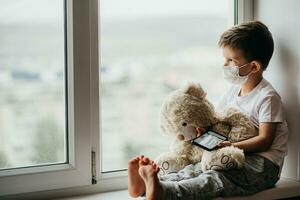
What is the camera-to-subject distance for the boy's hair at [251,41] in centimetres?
162

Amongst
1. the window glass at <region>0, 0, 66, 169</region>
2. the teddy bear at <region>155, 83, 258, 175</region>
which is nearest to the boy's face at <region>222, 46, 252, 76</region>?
the teddy bear at <region>155, 83, 258, 175</region>

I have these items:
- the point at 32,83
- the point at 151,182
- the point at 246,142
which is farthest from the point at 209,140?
the point at 32,83

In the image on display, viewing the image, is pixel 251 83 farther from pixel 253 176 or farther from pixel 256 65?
pixel 253 176

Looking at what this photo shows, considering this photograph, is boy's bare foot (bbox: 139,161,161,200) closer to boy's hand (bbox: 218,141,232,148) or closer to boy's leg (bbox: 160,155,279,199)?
boy's leg (bbox: 160,155,279,199)

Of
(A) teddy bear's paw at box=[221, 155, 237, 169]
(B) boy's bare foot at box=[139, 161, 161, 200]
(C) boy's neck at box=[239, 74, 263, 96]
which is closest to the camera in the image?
(B) boy's bare foot at box=[139, 161, 161, 200]

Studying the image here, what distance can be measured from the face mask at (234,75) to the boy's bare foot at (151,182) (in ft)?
1.38

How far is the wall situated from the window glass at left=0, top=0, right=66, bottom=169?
70 centimetres

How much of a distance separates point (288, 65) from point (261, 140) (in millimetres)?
311

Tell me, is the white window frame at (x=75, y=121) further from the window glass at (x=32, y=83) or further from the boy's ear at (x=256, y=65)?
the boy's ear at (x=256, y=65)

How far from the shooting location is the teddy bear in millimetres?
1481

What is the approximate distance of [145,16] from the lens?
172 centimetres

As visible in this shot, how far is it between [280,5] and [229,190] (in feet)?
2.17

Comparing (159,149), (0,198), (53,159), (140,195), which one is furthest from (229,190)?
(0,198)

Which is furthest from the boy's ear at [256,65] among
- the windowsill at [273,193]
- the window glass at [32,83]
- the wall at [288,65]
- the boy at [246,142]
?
the window glass at [32,83]
